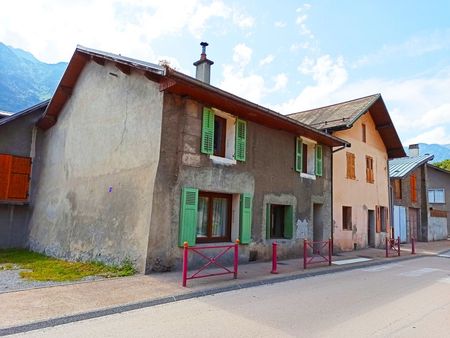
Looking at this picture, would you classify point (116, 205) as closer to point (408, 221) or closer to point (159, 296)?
point (159, 296)

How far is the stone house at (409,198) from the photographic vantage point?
2214cm

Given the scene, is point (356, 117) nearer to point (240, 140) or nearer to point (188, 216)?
point (240, 140)

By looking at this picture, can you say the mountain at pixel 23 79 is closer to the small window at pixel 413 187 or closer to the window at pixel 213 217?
the window at pixel 213 217

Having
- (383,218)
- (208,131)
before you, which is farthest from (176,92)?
(383,218)

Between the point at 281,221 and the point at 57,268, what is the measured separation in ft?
24.0

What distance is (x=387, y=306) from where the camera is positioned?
241 inches

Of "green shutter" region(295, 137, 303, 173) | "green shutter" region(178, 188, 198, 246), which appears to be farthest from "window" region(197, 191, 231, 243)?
"green shutter" region(295, 137, 303, 173)

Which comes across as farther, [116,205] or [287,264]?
[287,264]

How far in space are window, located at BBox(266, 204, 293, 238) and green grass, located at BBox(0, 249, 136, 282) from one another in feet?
18.3

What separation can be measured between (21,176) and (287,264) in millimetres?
10092

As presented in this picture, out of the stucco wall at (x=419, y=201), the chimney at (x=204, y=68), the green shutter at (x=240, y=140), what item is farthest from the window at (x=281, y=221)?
the stucco wall at (x=419, y=201)

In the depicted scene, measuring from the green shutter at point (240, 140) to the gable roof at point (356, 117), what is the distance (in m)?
6.69

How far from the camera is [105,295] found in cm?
620

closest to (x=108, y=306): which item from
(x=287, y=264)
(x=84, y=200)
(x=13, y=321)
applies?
(x=13, y=321)
